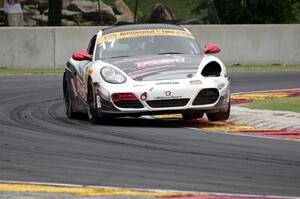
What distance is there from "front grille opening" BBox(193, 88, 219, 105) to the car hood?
272mm

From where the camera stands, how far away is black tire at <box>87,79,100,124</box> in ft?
44.9

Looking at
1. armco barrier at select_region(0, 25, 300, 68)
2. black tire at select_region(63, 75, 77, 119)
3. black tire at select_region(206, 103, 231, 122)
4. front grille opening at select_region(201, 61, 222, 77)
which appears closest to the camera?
front grille opening at select_region(201, 61, 222, 77)

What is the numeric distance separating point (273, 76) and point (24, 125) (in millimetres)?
11316

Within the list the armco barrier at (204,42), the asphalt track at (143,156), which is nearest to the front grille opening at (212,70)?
the asphalt track at (143,156)

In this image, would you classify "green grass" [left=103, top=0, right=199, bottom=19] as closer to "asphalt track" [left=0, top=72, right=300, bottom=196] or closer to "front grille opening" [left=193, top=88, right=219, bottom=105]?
"asphalt track" [left=0, top=72, right=300, bottom=196]

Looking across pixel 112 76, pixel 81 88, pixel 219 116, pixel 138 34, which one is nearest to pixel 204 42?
pixel 138 34

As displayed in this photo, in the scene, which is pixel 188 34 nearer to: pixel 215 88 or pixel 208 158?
pixel 215 88

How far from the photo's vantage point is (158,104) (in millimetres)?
13273

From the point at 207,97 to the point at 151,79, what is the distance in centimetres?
75

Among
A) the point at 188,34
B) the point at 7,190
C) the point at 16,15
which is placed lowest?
the point at 16,15

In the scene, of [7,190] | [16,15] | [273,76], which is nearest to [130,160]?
[7,190]

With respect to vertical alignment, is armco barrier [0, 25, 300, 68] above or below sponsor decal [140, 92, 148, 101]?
below

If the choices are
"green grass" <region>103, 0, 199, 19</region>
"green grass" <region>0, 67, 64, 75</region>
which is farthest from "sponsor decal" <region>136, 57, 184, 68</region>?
"green grass" <region>103, 0, 199, 19</region>

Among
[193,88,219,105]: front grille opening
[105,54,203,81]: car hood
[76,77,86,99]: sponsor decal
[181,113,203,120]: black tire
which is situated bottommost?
[181,113,203,120]: black tire
